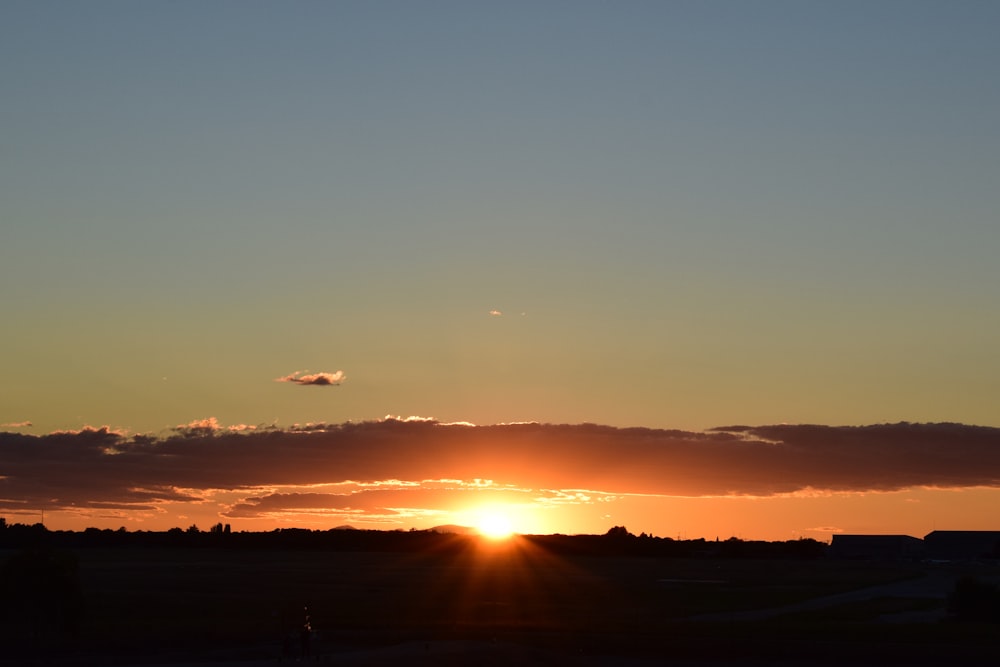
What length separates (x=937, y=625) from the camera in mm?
98188

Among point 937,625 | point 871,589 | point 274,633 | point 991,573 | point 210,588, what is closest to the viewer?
point 274,633

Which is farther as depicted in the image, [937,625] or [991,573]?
[991,573]

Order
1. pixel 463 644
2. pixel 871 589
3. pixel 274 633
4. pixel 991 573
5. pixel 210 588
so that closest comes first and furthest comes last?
pixel 463 644 → pixel 274 633 → pixel 210 588 → pixel 871 589 → pixel 991 573

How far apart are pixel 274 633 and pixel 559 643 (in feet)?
68.2

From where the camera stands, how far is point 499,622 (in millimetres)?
98875

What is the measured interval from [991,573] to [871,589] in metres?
46.3

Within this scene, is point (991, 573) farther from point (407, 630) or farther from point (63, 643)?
point (63, 643)

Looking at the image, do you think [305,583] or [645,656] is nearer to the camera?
[645,656]

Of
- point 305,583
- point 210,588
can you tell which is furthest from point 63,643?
point 305,583

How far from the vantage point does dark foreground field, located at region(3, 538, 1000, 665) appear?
77062mm

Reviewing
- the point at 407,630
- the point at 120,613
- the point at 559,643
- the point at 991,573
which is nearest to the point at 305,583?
the point at 120,613

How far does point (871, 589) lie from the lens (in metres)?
153

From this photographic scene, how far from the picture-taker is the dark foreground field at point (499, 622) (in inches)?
3034

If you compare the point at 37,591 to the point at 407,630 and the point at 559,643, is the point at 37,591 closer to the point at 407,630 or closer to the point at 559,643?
the point at 407,630
